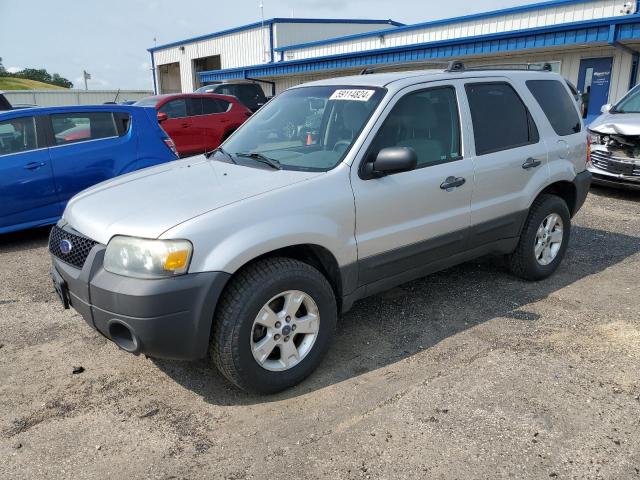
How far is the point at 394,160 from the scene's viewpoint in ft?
11.0

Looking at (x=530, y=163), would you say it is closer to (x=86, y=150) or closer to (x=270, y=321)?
(x=270, y=321)

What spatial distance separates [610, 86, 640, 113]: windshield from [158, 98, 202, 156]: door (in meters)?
8.05

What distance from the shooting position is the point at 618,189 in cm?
929

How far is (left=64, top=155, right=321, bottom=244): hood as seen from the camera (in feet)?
9.63

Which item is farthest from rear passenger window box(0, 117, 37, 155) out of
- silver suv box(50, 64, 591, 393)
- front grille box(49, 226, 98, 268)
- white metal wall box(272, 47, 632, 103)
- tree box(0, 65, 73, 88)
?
tree box(0, 65, 73, 88)

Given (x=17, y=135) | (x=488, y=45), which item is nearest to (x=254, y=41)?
(x=488, y=45)

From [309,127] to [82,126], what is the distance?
3951 mm

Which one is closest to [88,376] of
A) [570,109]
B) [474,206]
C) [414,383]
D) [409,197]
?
[414,383]

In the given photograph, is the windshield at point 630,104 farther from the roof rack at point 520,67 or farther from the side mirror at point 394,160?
the side mirror at point 394,160

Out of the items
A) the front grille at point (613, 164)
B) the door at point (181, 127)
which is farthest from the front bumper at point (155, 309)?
the door at point (181, 127)

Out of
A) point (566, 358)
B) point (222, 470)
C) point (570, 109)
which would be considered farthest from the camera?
point (570, 109)

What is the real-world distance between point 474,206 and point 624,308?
155 centimetres

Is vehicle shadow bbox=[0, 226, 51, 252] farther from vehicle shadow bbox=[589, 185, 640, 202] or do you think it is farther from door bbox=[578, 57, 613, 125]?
door bbox=[578, 57, 613, 125]

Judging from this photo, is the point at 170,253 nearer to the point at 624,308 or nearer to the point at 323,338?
the point at 323,338
